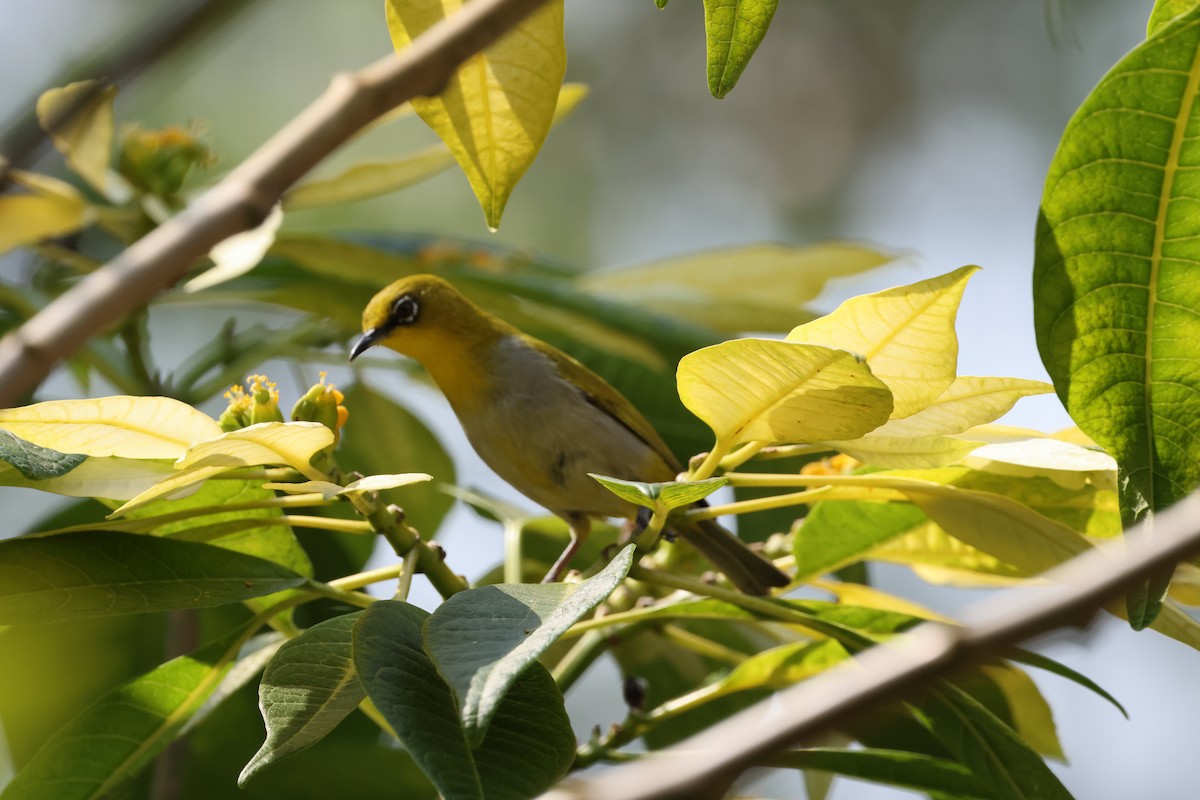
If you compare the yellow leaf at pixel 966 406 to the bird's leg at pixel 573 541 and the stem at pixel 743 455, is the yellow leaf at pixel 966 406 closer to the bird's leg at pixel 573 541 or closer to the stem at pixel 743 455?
the stem at pixel 743 455

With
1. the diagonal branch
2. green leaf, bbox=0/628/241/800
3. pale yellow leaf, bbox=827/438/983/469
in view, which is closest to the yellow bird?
green leaf, bbox=0/628/241/800

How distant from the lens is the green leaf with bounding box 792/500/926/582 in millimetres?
1893

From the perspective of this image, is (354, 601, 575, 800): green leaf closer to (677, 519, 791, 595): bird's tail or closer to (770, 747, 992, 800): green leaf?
(770, 747, 992, 800): green leaf

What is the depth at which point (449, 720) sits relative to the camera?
117cm

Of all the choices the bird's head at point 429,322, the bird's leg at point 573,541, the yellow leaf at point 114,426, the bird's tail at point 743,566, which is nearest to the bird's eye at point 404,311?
the bird's head at point 429,322

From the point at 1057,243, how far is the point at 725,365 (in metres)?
0.37

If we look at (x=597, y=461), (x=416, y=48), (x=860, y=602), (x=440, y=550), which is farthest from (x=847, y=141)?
(x=416, y=48)

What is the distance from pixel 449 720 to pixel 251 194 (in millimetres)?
561

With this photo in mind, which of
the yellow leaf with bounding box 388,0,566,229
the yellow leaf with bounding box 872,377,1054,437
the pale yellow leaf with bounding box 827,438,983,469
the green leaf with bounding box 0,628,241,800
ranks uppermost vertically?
the yellow leaf with bounding box 388,0,566,229

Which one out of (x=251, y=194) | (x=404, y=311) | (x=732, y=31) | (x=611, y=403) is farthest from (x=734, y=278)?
(x=251, y=194)

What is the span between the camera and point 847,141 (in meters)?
8.02

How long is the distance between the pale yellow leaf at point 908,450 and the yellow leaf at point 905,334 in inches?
4.5

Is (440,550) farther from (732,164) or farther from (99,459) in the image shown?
(732,164)

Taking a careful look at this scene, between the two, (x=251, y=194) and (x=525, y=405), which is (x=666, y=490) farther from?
(x=525, y=405)
